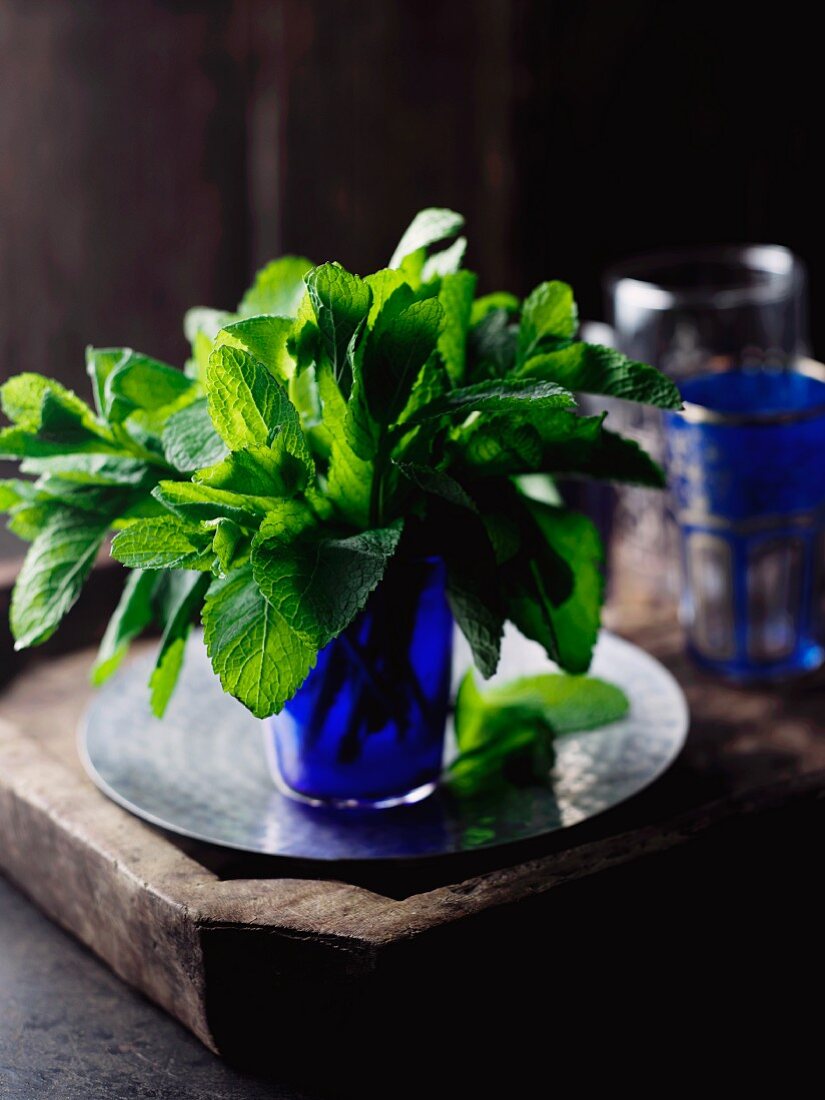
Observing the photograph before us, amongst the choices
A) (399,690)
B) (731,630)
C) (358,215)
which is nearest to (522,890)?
(399,690)

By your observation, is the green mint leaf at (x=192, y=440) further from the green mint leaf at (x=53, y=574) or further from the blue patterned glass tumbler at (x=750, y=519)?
the blue patterned glass tumbler at (x=750, y=519)

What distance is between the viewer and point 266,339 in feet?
1.68

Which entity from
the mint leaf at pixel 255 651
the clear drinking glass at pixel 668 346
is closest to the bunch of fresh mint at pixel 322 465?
the mint leaf at pixel 255 651

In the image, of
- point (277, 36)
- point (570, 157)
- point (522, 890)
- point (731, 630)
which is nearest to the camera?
point (522, 890)

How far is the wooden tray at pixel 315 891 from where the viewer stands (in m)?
0.48

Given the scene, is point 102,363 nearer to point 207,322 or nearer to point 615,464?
point 207,322

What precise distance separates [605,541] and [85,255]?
0.42m

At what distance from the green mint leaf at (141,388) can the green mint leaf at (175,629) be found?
66 mm

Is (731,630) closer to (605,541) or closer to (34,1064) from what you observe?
(605,541)

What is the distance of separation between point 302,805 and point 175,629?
10 cm

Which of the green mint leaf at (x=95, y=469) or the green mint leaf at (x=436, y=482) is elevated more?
the green mint leaf at (x=436, y=482)

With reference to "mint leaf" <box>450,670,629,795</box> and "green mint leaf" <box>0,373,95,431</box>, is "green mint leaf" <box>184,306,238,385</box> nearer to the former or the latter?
"green mint leaf" <box>0,373,95,431</box>

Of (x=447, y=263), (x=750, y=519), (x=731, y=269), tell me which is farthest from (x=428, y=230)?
(x=731, y=269)

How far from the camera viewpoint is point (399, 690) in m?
0.56
